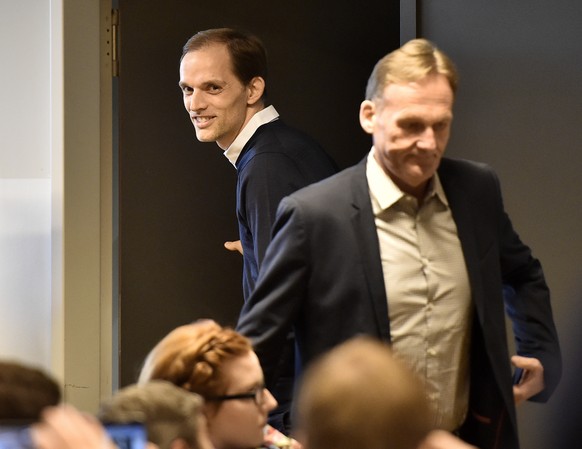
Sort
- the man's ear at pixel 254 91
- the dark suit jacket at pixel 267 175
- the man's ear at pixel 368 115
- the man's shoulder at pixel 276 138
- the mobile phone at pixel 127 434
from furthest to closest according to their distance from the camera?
the man's ear at pixel 254 91 < the man's shoulder at pixel 276 138 < the dark suit jacket at pixel 267 175 < the man's ear at pixel 368 115 < the mobile phone at pixel 127 434

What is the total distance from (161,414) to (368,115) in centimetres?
115

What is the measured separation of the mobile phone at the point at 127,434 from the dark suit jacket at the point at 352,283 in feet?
3.13

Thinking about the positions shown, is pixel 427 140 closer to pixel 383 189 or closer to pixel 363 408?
pixel 383 189

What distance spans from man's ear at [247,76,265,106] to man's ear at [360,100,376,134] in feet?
3.55

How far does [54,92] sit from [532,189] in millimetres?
1846

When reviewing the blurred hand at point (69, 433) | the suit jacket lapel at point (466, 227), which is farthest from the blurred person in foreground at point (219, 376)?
the blurred hand at point (69, 433)

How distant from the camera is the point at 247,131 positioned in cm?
376

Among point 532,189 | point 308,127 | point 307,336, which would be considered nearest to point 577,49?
point 532,189

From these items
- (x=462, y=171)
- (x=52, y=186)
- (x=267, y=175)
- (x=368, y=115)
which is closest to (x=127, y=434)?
(x=368, y=115)

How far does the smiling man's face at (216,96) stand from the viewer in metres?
3.79

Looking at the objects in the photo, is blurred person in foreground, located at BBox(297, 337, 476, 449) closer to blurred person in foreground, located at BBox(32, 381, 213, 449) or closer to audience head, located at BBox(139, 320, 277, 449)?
blurred person in foreground, located at BBox(32, 381, 213, 449)

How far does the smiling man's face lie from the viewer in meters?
3.79

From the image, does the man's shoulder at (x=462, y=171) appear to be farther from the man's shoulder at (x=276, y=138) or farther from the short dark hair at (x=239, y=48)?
the short dark hair at (x=239, y=48)

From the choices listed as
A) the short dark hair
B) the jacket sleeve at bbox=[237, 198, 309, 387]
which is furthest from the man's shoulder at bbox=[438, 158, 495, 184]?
the short dark hair
